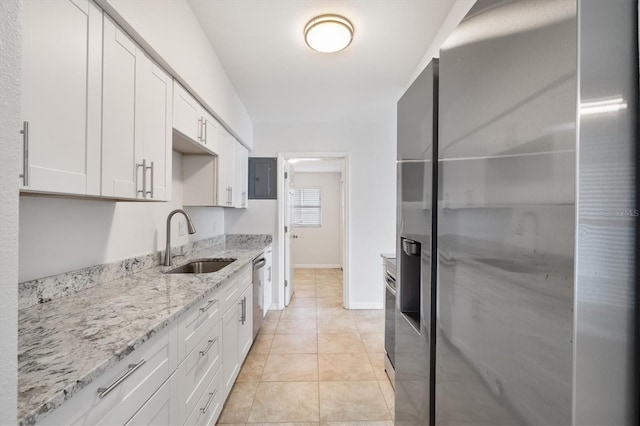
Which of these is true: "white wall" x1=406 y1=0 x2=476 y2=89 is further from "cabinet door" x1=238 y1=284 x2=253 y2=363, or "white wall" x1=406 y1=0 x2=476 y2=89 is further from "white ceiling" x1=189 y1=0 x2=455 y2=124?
"cabinet door" x1=238 y1=284 x2=253 y2=363

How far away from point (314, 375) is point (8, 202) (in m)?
2.26

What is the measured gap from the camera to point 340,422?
5.67 feet

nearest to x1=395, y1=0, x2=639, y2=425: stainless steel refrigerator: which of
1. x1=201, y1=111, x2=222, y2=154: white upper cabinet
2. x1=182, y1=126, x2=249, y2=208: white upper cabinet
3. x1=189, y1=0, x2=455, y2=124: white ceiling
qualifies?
x1=189, y1=0, x2=455, y2=124: white ceiling

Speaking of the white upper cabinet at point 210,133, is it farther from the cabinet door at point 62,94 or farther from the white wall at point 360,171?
the white wall at point 360,171

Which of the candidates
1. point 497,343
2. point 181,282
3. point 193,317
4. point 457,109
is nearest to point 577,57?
point 457,109

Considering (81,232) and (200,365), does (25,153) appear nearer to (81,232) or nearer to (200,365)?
(81,232)

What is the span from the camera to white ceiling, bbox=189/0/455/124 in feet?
5.64

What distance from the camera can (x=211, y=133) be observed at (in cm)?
230

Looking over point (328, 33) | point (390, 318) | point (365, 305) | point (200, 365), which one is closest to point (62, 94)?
point (200, 365)

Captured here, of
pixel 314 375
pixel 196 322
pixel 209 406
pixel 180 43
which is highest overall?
pixel 180 43

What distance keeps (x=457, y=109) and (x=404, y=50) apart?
1.62m

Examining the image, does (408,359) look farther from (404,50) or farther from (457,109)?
(404,50)

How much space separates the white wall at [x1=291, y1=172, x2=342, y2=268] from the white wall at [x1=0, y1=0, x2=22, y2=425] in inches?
246

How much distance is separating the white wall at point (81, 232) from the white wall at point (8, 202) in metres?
0.91
